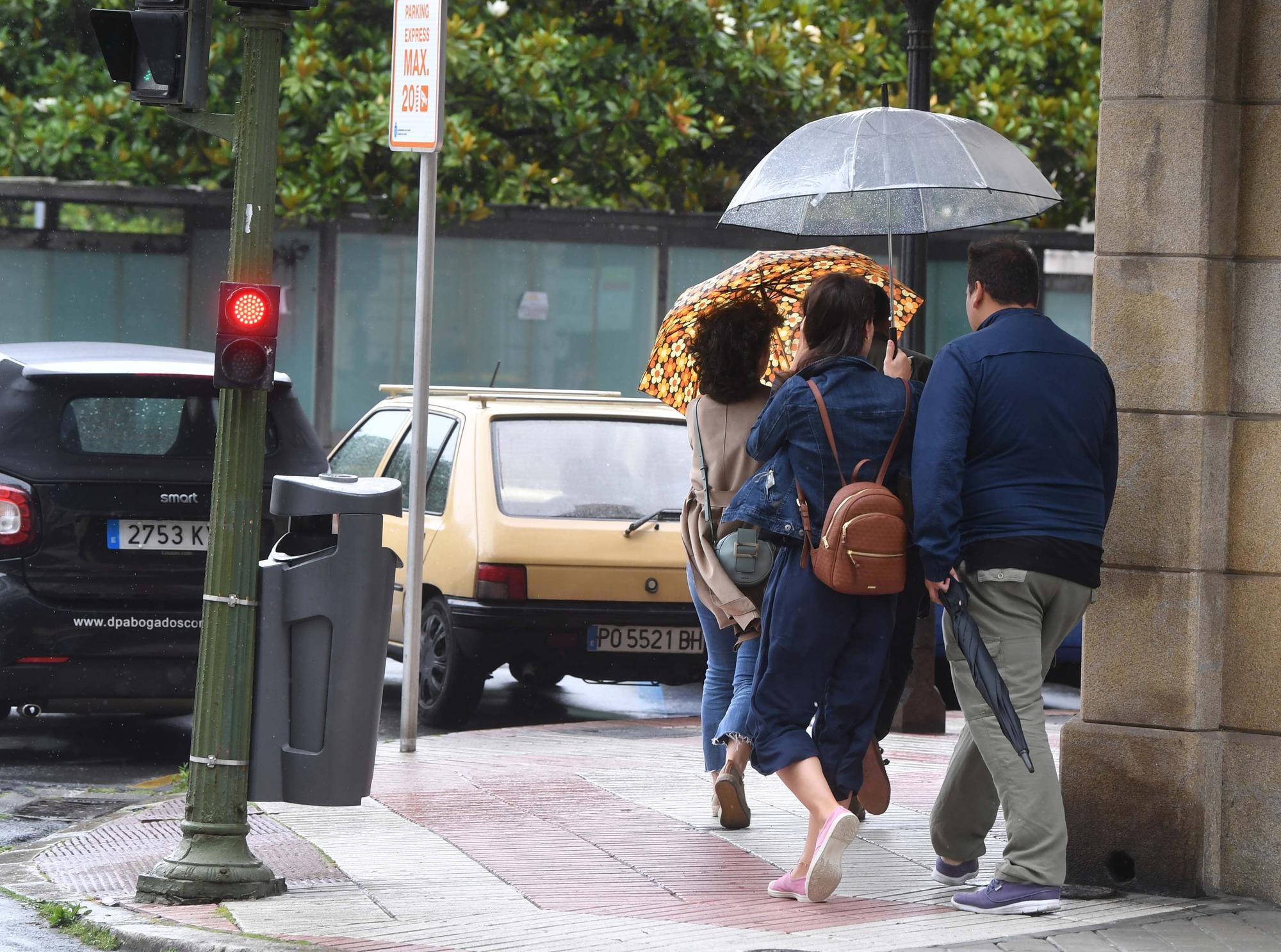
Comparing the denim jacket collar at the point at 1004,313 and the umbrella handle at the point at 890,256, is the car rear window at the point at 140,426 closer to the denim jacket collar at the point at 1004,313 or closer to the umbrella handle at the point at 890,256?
the umbrella handle at the point at 890,256

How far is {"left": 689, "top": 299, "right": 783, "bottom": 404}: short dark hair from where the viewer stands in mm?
6660

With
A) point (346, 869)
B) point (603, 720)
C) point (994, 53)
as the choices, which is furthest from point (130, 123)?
point (346, 869)

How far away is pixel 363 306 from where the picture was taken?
63.2 feet

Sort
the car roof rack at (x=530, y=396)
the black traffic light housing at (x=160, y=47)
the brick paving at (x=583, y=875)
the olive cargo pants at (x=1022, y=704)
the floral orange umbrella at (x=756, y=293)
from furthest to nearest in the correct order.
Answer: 1. the car roof rack at (x=530, y=396)
2. the floral orange umbrella at (x=756, y=293)
3. the black traffic light housing at (x=160, y=47)
4. the olive cargo pants at (x=1022, y=704)
5. the brick paving at (x=583, y=875)

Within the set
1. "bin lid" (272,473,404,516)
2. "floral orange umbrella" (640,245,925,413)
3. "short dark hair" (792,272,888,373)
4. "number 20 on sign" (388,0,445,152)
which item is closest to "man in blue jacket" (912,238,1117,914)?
"short dark hair" (792,272,888,373)

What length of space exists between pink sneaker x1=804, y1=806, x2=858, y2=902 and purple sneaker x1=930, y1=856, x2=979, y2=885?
1.68 feet

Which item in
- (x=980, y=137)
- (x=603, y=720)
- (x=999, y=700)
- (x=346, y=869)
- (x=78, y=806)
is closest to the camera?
(x=999, y=700)

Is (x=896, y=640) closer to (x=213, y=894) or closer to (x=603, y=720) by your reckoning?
(x=213, y=894)

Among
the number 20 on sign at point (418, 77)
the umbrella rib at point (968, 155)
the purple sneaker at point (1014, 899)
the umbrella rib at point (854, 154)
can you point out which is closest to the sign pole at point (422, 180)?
the number 20 on sign at point (418, 77)

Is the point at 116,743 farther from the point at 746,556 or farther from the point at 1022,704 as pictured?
the point at 1022,704

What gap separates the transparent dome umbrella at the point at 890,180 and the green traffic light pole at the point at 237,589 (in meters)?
1.88

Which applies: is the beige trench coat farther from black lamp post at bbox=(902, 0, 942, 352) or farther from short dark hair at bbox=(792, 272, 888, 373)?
black lamp post at bbox=(902, 0, 942, 352)

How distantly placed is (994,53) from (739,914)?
16687 millimetres

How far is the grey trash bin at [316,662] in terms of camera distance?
5.66 meters
